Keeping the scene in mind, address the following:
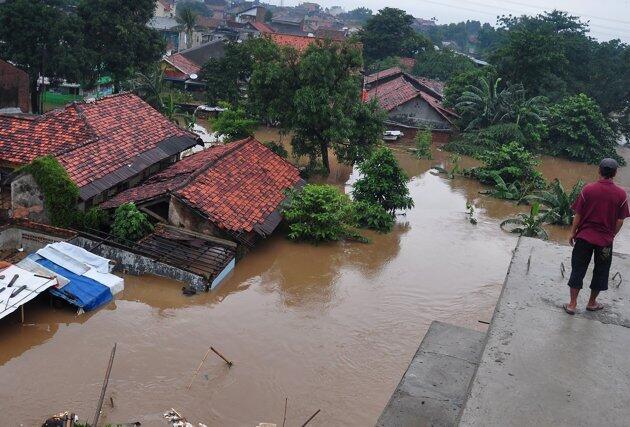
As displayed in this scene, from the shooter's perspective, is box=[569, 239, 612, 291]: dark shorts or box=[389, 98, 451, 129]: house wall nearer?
box=[569, 239, 612, 291]: dark shorts

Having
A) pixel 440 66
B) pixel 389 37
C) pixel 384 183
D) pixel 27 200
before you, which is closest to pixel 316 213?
pixel 384 183

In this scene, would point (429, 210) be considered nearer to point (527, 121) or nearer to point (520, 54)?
point (527, 121)

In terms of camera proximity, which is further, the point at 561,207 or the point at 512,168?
the point at 512,168

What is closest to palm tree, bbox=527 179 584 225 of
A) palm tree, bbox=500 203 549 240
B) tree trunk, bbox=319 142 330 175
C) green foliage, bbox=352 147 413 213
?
palm tree, bbox=500 203 549 240

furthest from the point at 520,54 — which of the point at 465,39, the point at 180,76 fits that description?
the point at 465,39

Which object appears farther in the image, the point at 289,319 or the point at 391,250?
the point at 391,250

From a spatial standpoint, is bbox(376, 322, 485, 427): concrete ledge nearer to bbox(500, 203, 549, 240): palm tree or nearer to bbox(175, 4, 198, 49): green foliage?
bbox(500, 203, 549, 240): palm tree

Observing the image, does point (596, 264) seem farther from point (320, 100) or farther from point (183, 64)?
point (183, 64)
